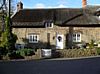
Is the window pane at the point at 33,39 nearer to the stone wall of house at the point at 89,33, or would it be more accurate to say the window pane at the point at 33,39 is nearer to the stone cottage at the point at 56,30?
the stone cottage at the point at 56,30

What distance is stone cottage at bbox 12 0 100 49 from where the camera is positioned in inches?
1831

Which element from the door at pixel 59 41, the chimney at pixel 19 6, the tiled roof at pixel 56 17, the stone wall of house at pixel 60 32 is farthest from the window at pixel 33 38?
the chimney at pixel 19 6

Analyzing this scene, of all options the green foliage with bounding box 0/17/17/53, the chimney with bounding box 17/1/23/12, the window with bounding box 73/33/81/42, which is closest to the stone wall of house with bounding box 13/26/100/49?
the window with bounding box 73/33/81/42

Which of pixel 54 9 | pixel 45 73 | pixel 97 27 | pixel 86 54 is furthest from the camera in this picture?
pixel 54 9

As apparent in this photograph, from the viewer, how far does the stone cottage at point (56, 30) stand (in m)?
46.5

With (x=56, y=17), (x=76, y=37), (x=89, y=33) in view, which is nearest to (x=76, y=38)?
(x=76, y=37)

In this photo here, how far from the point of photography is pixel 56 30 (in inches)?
1841

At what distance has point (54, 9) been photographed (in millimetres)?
50656

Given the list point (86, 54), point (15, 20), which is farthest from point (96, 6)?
point (86, 54)

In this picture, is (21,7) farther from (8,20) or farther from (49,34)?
(8,20)

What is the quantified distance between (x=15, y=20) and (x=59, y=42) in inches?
294

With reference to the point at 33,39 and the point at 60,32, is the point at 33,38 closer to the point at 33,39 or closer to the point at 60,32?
the point at 33,39

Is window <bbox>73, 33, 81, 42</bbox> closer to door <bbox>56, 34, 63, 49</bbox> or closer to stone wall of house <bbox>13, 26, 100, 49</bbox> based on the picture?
stone wall of house <bbox>13, 26, 100, 49</bbox>

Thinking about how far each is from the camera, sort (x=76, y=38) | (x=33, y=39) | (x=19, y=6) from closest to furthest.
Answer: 1. (x=76, y=38)
2. (x=33, y=39)
3. (x=19, y=6)
